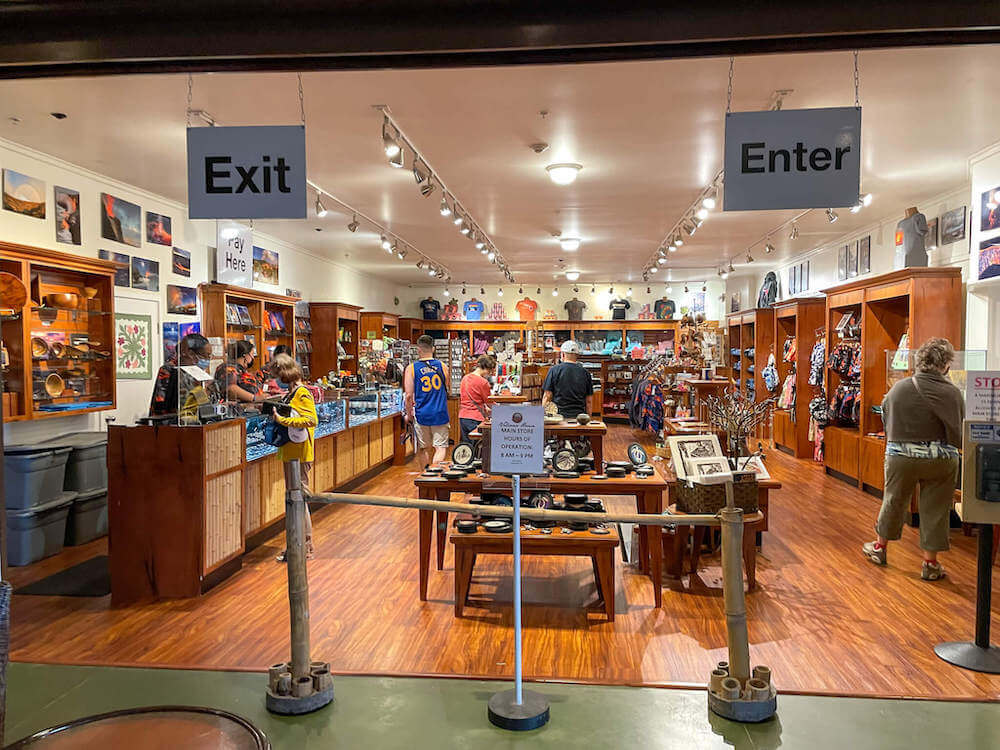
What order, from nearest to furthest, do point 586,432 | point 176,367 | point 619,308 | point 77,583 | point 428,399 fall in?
1. point 77,583
2. point 176,367
3. point 586,432
4. point 428,399
5. point 619,308

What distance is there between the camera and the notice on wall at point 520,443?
3.41 m

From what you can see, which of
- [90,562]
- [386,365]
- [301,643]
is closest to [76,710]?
[301,643]

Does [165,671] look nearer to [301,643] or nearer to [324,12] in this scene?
[301,643]

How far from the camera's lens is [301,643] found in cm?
315

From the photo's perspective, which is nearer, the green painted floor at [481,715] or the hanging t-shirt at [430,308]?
the green painted floor at [481,715]

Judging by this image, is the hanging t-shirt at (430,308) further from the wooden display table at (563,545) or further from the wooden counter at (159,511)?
the wooden display table at (563,545)

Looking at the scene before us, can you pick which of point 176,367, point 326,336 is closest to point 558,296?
point 326,336

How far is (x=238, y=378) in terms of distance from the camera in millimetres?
6324

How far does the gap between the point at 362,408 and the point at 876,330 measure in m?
6.04

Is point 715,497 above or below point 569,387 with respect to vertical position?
below

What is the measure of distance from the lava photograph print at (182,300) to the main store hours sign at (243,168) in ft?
14.9

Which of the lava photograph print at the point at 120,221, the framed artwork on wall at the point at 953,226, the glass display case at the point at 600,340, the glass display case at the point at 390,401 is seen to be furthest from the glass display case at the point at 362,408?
the glass display case at the point at 600,340

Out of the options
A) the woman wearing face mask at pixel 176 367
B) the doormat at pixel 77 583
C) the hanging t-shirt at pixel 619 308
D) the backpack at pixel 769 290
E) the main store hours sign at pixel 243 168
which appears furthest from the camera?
the hanging t-shirt at pixel 619 308

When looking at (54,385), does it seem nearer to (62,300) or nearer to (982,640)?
(62,300)
